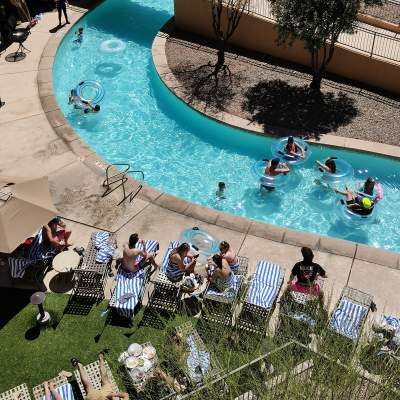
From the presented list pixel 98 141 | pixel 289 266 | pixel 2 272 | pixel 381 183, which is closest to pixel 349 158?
pixel 381 183

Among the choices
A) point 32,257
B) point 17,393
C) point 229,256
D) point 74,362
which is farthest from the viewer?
point 32,257

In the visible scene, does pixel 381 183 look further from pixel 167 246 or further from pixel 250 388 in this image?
pixel 250 388

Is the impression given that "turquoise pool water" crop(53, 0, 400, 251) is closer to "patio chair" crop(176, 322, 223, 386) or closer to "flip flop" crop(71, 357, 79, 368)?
"patio chair" crop(176, 322, 223, 386)

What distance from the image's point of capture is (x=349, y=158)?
1725 centimetres

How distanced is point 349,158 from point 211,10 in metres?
9.51

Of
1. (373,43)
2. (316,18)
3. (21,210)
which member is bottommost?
(21,210)

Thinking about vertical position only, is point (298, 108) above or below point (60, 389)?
above

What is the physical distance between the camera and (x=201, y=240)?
13.7 m

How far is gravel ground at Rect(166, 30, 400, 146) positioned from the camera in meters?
17.9

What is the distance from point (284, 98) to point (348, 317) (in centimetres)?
1036

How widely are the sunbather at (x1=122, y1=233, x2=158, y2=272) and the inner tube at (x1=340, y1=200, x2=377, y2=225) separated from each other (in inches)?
240

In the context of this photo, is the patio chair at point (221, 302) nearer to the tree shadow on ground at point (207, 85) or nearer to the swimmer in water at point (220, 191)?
the swimmer in water at point (220, 191)

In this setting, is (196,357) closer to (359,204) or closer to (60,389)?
(60,389)

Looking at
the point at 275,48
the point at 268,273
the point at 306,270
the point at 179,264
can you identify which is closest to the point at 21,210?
the point at 179,264
